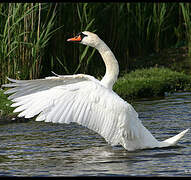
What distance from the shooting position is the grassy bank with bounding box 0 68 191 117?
12.6 metres

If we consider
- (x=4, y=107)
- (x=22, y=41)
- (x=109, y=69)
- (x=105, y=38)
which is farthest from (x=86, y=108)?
(x=105, y=38)

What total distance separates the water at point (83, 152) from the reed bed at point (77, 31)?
1986mm

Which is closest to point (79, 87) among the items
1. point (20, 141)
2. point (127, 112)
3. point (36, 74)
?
point (127, 112)

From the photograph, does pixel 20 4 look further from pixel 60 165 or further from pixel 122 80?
pixel 60 165

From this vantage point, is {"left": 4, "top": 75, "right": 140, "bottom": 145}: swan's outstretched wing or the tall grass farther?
the tall grass

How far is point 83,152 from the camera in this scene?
8.09m

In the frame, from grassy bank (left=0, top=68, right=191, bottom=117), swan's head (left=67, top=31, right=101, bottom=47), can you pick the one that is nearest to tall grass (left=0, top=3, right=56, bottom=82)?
grassy bank (left=0, top=68, right=191, bottom=117)

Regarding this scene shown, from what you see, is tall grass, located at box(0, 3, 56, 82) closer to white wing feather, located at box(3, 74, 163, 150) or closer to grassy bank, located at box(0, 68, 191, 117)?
grassy bank, located at box(0, 68, 191, 117)

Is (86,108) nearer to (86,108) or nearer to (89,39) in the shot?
(86,108)

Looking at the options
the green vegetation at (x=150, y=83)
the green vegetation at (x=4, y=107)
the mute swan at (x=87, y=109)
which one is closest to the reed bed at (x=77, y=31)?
the green vegetation at (x=4, y=107)

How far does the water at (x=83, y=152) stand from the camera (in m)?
7.03

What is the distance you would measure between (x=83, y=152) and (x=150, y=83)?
5.22m

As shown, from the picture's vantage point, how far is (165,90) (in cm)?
1320

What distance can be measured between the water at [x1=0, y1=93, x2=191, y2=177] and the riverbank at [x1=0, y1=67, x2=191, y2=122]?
1666 mm
